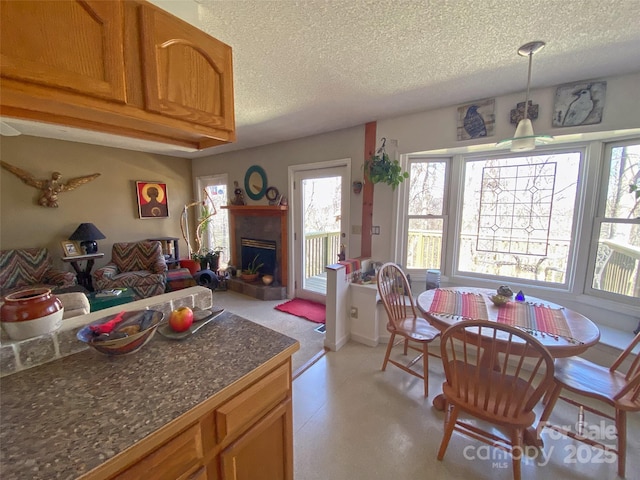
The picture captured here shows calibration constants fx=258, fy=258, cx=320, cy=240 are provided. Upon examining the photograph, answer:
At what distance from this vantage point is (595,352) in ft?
6.62

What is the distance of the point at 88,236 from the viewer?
12.2 feet

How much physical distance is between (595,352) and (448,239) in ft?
4.63

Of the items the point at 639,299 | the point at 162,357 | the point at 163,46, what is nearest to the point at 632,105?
the point at 639,299

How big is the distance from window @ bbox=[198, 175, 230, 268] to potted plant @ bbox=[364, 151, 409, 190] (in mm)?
A: 3055

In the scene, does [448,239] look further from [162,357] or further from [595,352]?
[162,357]

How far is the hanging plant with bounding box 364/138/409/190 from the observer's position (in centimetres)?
266

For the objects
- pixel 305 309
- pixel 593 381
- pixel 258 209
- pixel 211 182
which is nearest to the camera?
pixel 593 381

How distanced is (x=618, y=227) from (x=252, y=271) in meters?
4.20

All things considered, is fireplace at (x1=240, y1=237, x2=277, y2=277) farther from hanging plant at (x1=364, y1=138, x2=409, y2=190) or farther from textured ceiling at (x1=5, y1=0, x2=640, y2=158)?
textured ceiling at (x1=5, y1=0, x2=640, y2=158)

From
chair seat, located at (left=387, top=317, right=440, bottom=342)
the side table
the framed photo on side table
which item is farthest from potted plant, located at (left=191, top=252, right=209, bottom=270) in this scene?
chair seat, located at (left=387, top=317, right=440, bottom=342)

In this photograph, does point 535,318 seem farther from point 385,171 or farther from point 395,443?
point 385,171

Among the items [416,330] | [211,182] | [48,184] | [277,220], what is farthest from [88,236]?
[416,330]

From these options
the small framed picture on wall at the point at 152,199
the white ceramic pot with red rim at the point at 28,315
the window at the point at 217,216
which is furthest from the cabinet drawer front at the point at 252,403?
the small framed picture on wall at the point at 152,199

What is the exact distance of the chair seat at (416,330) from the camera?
1.98 metres
